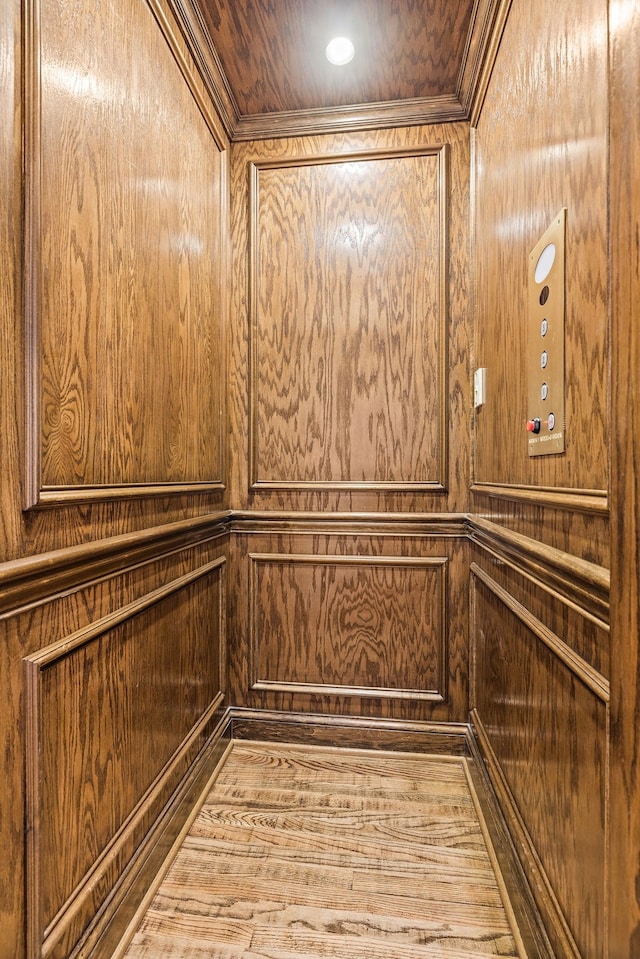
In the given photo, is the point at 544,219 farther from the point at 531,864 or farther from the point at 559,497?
the point at 531,864

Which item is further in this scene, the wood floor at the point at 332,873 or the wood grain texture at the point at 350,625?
the wood grain texture at the point at 350,625

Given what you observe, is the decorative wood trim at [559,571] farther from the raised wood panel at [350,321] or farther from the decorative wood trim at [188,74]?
the decorative wood trim at [188,74]

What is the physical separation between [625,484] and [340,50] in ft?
5.84

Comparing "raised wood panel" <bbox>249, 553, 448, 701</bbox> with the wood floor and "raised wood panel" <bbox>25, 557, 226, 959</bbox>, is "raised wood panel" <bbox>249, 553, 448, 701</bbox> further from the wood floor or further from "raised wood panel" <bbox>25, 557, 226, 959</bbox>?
"raised wood panel" <bbox>25, 557, 226, 959</bbox>

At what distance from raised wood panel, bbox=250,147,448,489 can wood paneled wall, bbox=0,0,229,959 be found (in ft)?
1.18

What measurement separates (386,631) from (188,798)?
885 millimetres

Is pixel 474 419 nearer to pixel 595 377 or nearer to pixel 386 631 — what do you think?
pixel 386 631

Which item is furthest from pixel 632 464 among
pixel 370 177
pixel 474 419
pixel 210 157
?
pixel 210 157

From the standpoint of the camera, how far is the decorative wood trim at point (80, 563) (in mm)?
846

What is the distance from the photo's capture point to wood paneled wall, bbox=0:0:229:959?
88 centimetres

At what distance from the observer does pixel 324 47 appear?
1705 millimetres

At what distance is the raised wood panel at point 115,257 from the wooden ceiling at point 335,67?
197mm

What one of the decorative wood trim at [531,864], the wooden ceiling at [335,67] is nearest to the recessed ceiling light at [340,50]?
the wooden ceiling at [335,67]

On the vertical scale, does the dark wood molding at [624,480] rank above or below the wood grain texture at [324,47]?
below
